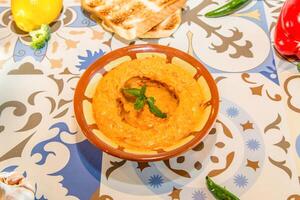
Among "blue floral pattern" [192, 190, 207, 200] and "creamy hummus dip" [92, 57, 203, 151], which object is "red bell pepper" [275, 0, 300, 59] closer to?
"creamy hummus dip" [92, 57, 203, 151]

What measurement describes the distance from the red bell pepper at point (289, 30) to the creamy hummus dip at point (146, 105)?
343 mm

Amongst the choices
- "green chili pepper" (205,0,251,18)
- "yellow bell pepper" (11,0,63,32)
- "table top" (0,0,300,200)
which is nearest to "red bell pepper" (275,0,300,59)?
"table top" (0,0,300,200)

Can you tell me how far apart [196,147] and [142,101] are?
19 centimetres

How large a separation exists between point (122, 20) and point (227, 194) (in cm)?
62

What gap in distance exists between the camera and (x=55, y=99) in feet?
3.65

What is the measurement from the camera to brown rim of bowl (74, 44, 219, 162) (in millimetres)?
873

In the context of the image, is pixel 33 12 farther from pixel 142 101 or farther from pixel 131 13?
pixel 142 101

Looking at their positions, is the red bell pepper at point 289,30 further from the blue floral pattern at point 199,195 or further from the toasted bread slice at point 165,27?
the blue floral pattern at point 199,195

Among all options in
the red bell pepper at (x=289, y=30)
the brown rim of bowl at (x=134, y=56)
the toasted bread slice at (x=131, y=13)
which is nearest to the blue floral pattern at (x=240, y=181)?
the brown rim of bowl at (x=134, y=56)

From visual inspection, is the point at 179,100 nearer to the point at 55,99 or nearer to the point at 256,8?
the point at 55,99

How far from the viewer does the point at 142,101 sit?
95cm

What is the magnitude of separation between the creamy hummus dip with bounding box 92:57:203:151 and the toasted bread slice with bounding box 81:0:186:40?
0.70ft

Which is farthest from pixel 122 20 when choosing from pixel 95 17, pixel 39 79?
pixel 39 79

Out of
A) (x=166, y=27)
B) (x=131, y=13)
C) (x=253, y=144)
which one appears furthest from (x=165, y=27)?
(x=253, y=144)
